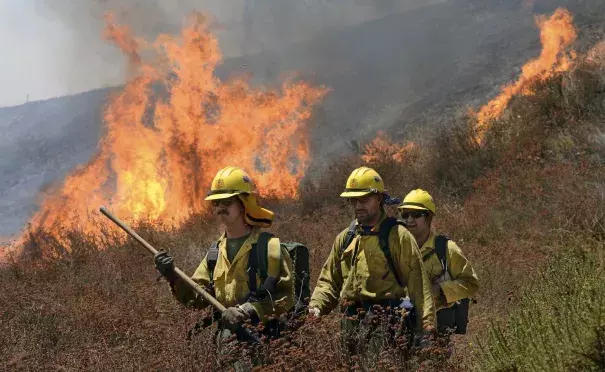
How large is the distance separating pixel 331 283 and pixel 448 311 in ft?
3.75

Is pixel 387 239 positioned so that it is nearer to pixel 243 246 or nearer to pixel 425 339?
pixel 425 339

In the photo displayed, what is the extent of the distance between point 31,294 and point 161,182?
26.3 feet

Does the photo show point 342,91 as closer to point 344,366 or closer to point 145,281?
point 145,281

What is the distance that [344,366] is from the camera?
2865 millimetres

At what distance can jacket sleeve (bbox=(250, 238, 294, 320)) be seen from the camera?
10.5 feet

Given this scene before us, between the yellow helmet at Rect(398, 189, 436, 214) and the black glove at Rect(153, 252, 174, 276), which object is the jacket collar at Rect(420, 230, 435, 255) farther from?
the black glove at Rect(153, 252, 174, 276)

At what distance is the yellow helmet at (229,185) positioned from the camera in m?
3.46

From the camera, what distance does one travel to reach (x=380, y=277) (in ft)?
11.4

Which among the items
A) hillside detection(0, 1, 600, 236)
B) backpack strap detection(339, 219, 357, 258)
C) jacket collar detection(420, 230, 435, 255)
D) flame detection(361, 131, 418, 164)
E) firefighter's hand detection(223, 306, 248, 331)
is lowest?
firefighter's hand detection(223, 306, 248, 331)

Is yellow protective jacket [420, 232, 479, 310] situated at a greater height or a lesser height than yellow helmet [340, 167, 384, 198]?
lesser

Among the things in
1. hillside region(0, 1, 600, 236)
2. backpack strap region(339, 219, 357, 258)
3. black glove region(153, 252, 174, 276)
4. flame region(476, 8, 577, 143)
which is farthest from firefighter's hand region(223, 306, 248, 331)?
hillside region(0, 1, 600, 236)

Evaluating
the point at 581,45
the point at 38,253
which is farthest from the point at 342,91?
the point at 38,253

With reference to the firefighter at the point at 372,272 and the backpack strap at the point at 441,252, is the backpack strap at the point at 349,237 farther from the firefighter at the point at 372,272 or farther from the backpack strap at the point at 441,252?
the backpack strap at the point at 441,252

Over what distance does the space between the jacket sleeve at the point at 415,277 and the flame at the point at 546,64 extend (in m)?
12.0
